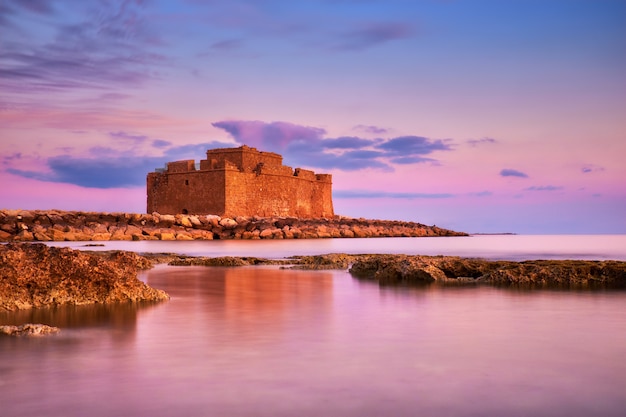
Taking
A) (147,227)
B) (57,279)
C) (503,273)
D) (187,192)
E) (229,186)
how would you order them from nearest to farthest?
(57,279) < (503,273) < (147,227) < (229,186) < (187,192)

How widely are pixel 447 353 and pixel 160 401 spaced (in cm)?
164

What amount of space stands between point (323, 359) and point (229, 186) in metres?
36.8

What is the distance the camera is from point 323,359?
10.7 ft

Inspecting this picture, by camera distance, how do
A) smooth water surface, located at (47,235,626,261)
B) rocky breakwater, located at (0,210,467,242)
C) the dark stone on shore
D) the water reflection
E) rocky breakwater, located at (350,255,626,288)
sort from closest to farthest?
1. the dark stone on shore
2. the water reflection
3. rocky breakwater, located at (350,255,626,288)
4. smooth water surface, located at (47,235,626,261)
5. rocky breakwater, located at (0,210,467,242)

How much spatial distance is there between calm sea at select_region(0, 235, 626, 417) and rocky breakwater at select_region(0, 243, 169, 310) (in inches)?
9.9

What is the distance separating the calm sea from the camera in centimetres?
247

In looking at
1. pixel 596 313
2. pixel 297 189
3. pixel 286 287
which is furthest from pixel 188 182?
pixel 596 313

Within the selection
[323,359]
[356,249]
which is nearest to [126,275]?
[323,359]

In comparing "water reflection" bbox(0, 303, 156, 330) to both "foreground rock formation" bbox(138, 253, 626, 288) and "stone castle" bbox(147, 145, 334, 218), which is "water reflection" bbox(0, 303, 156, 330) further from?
"stone castle" bbox(147, 145, 334, 218)

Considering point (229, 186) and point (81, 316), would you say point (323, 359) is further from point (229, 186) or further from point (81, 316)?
point (229, 186)

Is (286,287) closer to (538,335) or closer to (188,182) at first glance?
(538,335)

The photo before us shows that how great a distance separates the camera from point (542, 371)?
2998 mm

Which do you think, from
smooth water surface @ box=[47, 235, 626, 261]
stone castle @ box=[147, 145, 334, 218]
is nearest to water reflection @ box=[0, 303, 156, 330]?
smooth water surface @ box=[47, 235, 626, 261]

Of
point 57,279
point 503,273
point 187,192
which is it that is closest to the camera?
point 57,279
